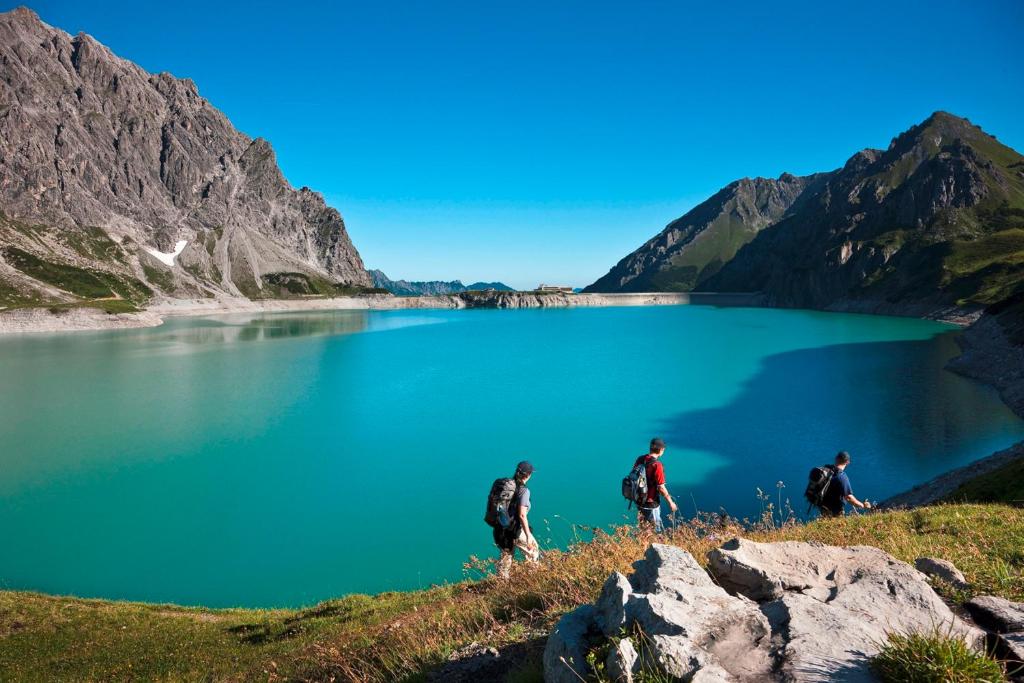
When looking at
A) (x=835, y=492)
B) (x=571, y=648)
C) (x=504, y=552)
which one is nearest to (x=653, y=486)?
(x=504, y=552)

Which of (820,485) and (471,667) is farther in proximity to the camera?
(820,485)

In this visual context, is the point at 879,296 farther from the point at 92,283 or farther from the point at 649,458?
the point at 92,283

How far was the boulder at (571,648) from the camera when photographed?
15.7 feet

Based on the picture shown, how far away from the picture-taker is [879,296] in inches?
6781

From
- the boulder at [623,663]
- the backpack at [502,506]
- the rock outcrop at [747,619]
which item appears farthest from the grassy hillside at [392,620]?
the boulder at [623,663]

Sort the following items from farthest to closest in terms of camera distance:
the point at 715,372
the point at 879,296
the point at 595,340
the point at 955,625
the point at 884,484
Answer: the point at 879,296, the point at 595,340, the point at 715,372, the point at 884,484, the point at 955,625

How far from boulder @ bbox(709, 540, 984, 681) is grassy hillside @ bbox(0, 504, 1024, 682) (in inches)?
33.9

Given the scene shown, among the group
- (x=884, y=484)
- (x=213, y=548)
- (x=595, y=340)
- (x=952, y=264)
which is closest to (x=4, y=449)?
(x=213, y=548)

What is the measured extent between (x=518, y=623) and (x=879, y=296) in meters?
199

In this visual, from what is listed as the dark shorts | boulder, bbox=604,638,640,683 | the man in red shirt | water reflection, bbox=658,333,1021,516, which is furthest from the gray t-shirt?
water reflection, bbox=658,333,1021,516

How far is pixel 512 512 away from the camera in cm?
1146

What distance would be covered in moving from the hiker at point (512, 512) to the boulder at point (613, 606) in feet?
18.9

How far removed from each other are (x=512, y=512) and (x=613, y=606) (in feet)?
21.0

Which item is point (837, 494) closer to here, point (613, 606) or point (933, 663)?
point (933, 663)
